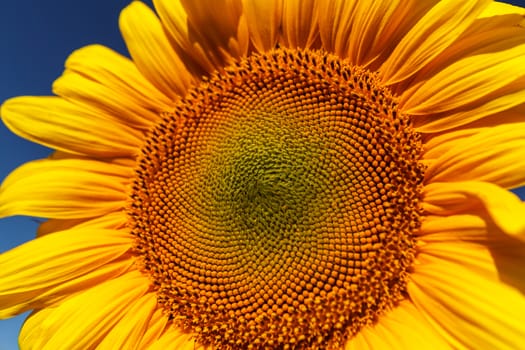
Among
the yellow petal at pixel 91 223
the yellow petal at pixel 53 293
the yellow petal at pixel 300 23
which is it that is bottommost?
the yellow petal at pixel 53 293

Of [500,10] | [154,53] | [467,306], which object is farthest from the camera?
[154,53]

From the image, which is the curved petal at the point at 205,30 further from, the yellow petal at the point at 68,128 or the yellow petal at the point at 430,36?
the yellow petal at the point at 430,36

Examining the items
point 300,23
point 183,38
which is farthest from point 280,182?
point 183,38

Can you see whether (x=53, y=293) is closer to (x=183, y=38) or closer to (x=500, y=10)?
(x=183, y=38)

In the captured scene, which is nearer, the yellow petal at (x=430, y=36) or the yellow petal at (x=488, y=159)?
the yellow petal at (x=488, y=159)

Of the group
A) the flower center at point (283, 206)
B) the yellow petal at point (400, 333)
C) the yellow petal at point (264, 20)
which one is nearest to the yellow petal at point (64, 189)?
the flower center at point (283, 206)

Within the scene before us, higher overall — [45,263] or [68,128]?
[68,128]
